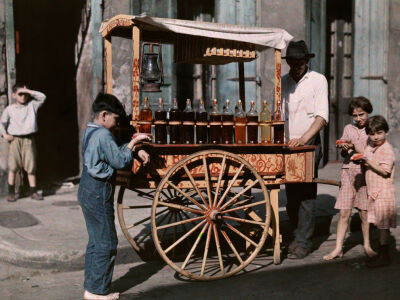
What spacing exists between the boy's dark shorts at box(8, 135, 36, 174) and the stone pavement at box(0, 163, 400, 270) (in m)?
0.49

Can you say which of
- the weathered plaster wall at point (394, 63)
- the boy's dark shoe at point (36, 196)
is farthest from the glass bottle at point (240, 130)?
the weathered plaster wall at point (394, 63)

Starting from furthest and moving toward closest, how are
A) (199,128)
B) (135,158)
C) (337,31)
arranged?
(337,31), (199,128), (135,158)

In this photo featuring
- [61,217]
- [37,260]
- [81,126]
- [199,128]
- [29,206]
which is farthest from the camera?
[81,126]

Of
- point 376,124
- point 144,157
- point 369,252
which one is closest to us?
point 144,157

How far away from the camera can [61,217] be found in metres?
6.63

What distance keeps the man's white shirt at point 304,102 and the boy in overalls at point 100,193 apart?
1.96m

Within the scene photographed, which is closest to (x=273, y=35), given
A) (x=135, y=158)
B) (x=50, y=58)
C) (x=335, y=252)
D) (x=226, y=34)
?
(x=226, y=34)

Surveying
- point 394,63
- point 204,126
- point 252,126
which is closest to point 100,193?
point 204,126

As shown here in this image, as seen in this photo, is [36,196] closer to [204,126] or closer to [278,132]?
[204,126]

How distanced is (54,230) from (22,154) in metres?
2.45

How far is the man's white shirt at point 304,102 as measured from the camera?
A: 521 centimetres

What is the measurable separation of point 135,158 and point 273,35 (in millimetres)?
1658

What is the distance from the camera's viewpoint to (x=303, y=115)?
17.5 ft

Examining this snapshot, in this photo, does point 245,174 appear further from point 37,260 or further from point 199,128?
point 37,260
